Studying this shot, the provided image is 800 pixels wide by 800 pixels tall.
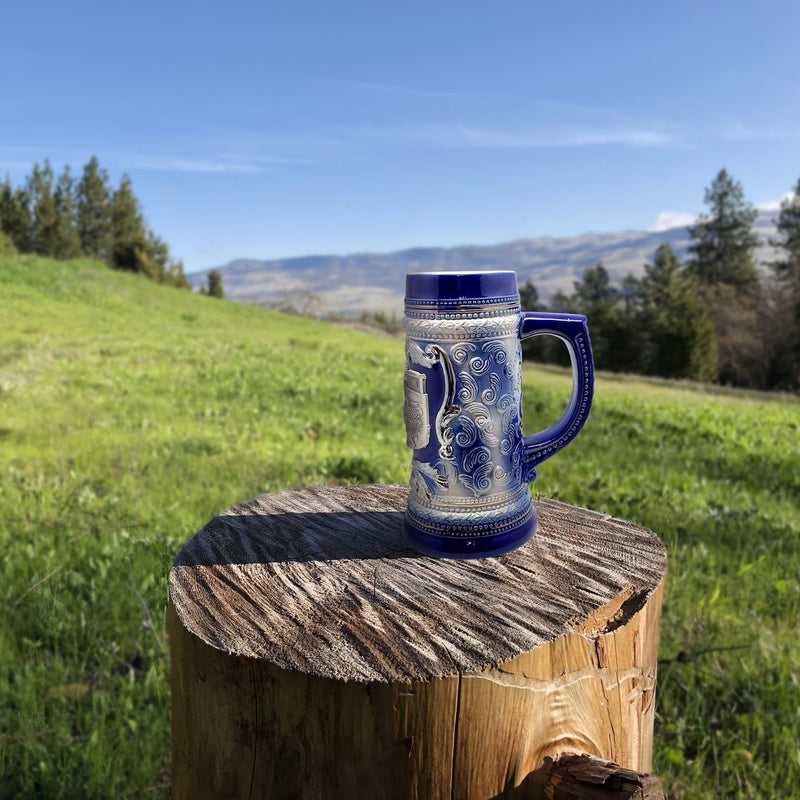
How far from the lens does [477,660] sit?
1.43 metres

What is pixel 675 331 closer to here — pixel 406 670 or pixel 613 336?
pixel 613 336

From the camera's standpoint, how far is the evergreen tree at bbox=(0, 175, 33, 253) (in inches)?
1793

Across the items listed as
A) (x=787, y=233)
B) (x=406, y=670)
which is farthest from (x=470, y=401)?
(x=787, y=233)

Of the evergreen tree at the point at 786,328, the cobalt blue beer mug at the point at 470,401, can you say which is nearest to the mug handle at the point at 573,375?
the cobalt blue beer mug at the point at 470,401

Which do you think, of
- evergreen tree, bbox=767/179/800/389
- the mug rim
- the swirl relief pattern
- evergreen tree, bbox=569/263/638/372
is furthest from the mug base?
evergreen tree, bbox=569/263/638/372

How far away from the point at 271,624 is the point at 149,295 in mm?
23606

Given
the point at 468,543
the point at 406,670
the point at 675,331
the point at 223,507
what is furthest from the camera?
the point at 675,331

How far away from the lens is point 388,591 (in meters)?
1.72

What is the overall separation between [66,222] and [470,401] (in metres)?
53.0

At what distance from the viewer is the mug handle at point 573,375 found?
1.86 metres

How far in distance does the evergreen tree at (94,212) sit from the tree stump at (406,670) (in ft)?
178

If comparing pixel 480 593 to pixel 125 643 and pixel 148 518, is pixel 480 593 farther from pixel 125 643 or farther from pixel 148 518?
pixel 148 518

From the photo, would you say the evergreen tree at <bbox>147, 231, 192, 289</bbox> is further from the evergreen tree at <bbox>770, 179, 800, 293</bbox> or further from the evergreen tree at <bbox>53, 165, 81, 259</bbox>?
the evergreen tree at <bbox>770, 179, 800, 293</bbox>

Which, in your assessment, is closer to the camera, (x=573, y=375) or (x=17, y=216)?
(x=573, y=375)
